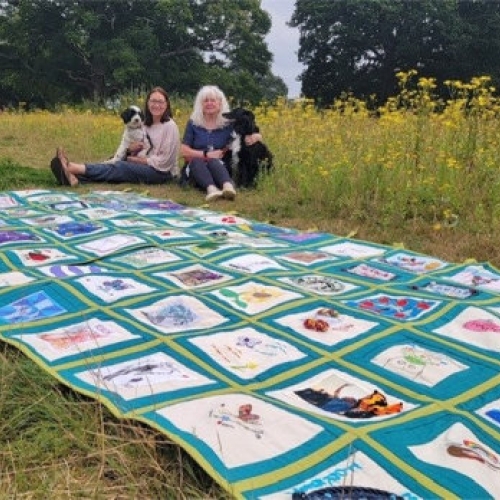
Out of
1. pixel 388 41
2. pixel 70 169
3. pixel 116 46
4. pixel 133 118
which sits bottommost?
pixel 70 169

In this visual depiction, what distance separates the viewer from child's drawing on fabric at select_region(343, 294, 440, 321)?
7.93 feet

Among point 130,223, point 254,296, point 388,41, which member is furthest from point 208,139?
point 388,41

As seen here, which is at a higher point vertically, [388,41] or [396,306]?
[388,41]

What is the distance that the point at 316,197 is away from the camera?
14.7ft

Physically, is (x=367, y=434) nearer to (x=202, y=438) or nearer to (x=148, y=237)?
(x=202, y=438)

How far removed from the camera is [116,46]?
23.2 metres

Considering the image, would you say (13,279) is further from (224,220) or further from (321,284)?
(224,220)

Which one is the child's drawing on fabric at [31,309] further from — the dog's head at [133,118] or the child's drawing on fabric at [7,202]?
the dog's head at [133,118]

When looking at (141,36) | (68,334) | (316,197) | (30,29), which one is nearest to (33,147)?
(316,197)

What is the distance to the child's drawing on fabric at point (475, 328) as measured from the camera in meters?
2.21

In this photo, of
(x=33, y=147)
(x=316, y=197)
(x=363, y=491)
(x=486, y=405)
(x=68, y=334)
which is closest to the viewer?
(x=363, y=491)

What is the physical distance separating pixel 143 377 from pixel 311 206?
2.74 metres

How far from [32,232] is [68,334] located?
1558 millimetres

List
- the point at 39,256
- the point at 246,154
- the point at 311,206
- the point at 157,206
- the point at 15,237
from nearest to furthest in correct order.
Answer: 1. the point at 39,256
2. the point at 15,237
3. the point at 311,206
4. the point at 157,206
5. the point at 246,154
